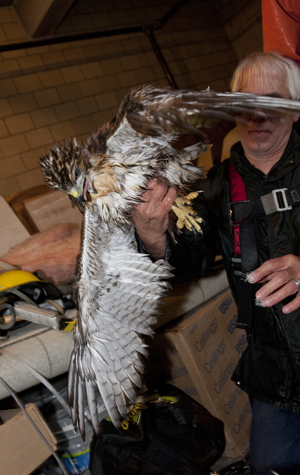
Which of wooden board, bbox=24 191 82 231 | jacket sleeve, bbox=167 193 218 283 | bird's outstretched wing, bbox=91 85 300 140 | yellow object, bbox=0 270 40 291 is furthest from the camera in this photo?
wooden board, bbox=24 191 82 231

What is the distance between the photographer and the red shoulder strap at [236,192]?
1.74 metres

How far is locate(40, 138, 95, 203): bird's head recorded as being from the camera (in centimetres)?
166

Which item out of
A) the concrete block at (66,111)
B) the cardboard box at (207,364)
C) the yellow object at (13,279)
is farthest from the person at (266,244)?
the concrete block at (66,111)

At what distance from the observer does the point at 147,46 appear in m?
6.31

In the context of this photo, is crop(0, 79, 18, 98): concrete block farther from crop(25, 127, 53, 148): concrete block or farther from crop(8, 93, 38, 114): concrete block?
crop(25, 127, 53, 148): concrete block

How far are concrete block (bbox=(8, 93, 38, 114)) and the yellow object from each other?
3.61 m

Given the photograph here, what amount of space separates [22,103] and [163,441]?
477 centimetres

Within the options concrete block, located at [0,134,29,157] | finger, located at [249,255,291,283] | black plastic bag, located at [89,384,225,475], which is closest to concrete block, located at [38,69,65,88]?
concrete block, located at [0,134,29,157]

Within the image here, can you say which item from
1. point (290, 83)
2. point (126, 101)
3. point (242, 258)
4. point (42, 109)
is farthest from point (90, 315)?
point (42, 109)

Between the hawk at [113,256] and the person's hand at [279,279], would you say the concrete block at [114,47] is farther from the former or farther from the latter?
the person's hand at [279,279]

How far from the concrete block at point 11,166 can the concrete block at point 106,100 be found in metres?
1.67

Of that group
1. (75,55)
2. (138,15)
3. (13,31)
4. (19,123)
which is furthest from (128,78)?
(19,123)

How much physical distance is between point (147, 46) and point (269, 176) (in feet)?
18.7

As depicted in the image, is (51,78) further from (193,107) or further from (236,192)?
(193,107)
